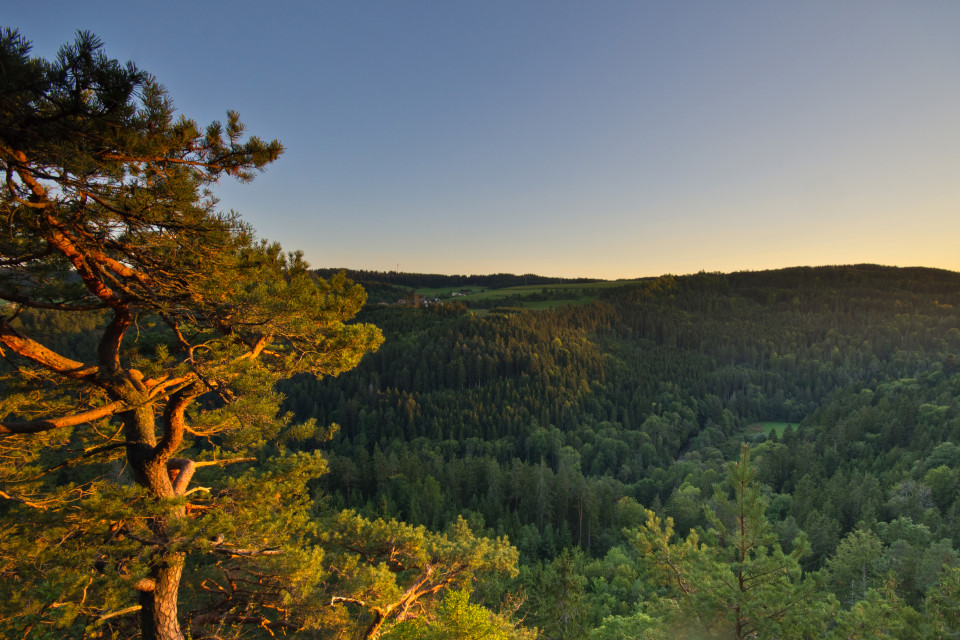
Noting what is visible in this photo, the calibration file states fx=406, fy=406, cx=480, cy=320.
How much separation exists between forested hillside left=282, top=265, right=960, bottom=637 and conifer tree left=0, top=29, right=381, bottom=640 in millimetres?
10228

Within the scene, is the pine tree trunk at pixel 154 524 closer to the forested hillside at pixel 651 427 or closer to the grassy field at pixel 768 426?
the forested hillside at pixel 651 427

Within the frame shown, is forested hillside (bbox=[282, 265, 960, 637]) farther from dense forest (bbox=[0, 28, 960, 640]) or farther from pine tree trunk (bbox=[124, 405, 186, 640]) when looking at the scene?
pine tree trunk (bbox=[124, 405, 186, 640])

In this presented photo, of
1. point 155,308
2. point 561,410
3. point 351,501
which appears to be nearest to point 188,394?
point 155,308

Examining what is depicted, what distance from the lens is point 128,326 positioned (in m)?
6.53

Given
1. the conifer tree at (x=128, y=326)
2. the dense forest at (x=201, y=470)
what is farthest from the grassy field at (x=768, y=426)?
the conifer tree at (x=128, y=326)

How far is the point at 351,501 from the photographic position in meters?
50.9

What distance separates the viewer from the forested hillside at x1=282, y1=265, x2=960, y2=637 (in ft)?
111

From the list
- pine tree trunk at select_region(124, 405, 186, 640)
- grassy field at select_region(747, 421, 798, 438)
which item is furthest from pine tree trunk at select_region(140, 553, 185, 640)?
grassy field at select_region(747, 421, 798, 438)

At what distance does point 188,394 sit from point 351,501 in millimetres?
49837

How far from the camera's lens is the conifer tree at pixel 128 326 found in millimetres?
4418

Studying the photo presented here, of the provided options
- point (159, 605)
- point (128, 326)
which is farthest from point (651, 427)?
point (128, 326)

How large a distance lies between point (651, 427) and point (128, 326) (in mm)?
96246

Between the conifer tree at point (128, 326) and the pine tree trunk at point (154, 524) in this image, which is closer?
the conifer tree at point (128, 326)

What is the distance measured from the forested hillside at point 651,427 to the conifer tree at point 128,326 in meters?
10.2
